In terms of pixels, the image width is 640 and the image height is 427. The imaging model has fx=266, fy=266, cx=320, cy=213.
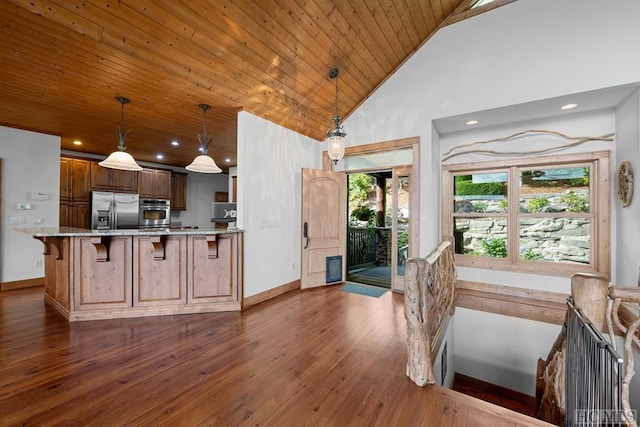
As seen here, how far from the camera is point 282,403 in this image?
182 cm

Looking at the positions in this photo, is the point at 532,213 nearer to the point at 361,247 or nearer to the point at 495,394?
the point at 495,394

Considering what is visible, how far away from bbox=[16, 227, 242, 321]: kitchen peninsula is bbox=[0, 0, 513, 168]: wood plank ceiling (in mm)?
1741

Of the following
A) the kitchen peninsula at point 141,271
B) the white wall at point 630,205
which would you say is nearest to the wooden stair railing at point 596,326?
the white wall at point 630,205

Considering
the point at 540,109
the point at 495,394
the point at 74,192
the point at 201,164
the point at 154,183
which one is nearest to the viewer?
the point at 201,164

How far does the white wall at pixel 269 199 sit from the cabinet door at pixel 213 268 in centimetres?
18

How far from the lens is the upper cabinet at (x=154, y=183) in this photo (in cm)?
660

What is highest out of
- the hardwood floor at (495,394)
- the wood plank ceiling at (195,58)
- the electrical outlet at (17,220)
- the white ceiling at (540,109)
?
the wood plank ceiling at (195,58)

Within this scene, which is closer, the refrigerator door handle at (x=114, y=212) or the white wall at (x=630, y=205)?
the white wall at (x=630, y=205)

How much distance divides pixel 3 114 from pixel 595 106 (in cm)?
836

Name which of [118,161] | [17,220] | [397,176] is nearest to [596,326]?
[397,176]

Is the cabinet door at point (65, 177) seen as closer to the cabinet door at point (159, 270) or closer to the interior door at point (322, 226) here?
the cabinet door at point (159, 270)

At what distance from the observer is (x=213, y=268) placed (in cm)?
357

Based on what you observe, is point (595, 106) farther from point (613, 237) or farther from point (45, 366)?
point (45, 366)

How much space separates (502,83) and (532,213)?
2061mm
